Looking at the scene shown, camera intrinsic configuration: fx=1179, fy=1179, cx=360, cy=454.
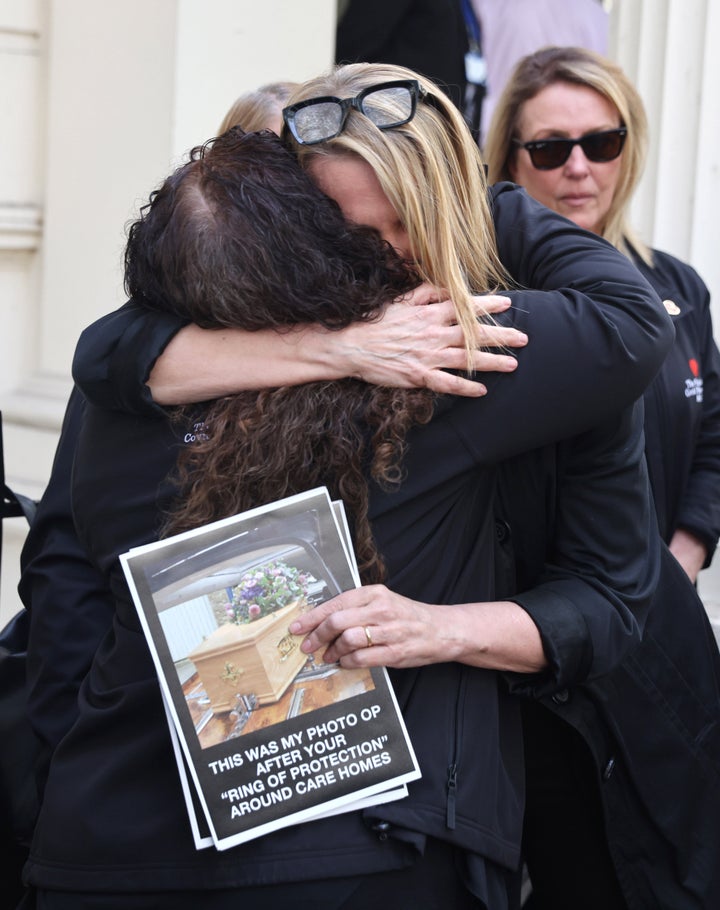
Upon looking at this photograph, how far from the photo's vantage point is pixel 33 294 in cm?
373

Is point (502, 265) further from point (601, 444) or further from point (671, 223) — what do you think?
point (671, 223)

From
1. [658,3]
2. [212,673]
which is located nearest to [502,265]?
[212,673]

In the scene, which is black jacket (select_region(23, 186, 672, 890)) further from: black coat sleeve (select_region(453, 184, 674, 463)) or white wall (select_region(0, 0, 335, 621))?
white wall (select_region(0, 0, 335, 621))

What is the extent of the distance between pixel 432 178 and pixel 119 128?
2.18 m

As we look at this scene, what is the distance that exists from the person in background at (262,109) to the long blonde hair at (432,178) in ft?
2.82

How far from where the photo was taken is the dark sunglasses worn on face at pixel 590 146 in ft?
8.75

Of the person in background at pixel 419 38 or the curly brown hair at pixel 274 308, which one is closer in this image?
the curly brown hair at pixel 274 308

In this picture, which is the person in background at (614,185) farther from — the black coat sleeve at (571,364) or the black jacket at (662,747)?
the black coat sleeve at (571,364)

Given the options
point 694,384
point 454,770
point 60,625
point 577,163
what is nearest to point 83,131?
point 577,163

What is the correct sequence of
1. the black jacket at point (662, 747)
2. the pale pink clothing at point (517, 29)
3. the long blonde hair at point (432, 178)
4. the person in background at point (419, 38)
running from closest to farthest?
the long blonde hair at point (432, 178)
the black jacket at point (662, 747)
the person in background at point (419, 38)
the pale pink clothing at point (517, 29)

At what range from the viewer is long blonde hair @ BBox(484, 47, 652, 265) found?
8.80 feet

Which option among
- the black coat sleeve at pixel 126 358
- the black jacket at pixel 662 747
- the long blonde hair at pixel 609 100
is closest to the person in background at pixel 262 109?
the long blonde hair at pixel 609 100

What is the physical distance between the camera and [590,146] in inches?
105

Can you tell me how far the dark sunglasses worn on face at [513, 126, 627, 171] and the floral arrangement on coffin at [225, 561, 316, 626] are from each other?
5.34 ft
